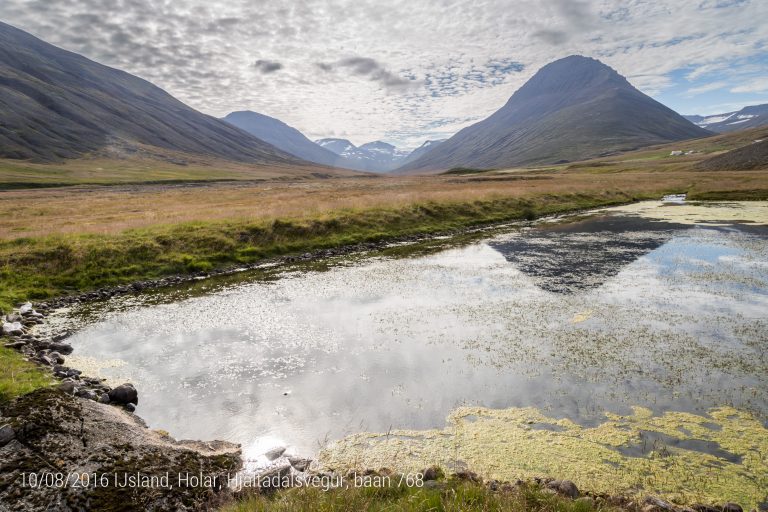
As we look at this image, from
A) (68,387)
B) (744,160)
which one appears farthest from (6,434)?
(744,160)

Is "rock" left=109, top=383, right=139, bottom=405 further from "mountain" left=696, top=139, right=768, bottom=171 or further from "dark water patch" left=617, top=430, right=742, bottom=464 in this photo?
"mountain" left=696, top=139, right=768, bottom=171

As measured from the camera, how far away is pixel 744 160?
371 feet

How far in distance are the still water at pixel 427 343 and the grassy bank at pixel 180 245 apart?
4.62 metres

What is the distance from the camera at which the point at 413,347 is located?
17.0 meters

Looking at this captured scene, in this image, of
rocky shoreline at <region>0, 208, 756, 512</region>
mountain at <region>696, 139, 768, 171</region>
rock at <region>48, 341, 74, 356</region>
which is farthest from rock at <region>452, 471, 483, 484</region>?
mountain at <region>696, 139, 768, 171</region>

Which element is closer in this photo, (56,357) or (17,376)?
(17,376)

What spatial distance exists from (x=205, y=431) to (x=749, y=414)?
15094 mm

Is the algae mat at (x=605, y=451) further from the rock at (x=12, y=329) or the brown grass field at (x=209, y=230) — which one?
the brown grass field at (x=209, y=230)

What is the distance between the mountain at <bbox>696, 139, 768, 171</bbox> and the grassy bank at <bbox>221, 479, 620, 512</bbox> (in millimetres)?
135642

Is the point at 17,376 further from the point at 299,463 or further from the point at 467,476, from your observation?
the point at 467,476

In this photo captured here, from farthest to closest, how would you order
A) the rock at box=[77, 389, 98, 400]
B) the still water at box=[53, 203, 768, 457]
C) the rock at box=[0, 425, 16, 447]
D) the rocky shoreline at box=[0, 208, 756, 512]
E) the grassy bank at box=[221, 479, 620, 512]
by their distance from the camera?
the rock at box=[77, 389, 98, 400]
the still water at box=[53, 203, 768, 457]
the rock at box=[0, 425, 16, 447]
the rocky shoreline at box=[0, 208, 756, 512]
the grassy bank at box=[221, 479, 620, 512]

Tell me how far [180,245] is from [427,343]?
24.8 m

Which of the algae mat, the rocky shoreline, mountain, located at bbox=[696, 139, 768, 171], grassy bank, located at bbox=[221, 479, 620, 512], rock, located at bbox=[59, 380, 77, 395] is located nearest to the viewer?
grassy bank, located at bbox=[221, 479, 620, 512]

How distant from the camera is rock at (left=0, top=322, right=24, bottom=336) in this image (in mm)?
17750
